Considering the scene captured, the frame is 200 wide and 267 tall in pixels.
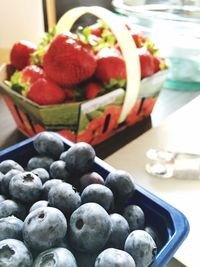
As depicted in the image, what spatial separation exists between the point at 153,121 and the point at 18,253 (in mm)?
503

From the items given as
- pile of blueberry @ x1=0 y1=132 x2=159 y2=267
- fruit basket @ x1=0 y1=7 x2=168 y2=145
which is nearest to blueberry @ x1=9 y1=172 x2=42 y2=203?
pile of blueberry @ x1=0 y1=132 x2=159 y2=267

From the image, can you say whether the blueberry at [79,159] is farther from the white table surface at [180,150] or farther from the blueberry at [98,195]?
the white table surface at [180,150]

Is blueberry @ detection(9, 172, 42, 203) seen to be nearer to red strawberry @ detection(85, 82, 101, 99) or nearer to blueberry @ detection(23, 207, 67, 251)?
blueberry @ detection(23, 207, 67, 251)

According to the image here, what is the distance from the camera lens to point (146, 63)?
0.64 metres

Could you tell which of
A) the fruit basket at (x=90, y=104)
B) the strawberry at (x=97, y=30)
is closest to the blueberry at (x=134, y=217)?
the fruit basket at (x=90, y=104)

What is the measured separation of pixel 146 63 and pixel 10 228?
426 millimetres

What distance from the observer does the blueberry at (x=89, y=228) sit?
0.95 feet

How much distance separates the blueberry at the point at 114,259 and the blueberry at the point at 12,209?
88mm

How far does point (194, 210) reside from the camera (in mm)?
506

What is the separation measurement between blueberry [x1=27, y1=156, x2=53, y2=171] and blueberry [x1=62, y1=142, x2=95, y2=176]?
2 cm

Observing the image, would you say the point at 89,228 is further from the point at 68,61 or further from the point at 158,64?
the point at 158,64

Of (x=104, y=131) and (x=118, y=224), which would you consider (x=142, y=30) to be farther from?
(x=118, y=224)

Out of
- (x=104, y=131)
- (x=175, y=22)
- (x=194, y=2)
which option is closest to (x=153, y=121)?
(x=104, y=131)

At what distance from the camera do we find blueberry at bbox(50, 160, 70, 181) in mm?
369
